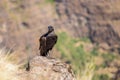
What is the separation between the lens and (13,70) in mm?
8336

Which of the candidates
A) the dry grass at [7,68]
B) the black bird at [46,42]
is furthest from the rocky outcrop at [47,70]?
the black bird at [46,42]

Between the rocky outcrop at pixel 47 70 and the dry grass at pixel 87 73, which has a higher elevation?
the rocky outcrop at pixel 47 70

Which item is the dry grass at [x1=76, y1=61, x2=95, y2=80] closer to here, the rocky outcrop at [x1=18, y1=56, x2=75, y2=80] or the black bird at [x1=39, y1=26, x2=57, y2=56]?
the rocky outcrop at [x1=18, y1=56, x2=75, y2=80]

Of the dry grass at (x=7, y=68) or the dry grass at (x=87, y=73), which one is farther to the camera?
the dry grass at (x=87, y=73)

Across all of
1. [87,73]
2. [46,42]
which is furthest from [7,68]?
[87,73]

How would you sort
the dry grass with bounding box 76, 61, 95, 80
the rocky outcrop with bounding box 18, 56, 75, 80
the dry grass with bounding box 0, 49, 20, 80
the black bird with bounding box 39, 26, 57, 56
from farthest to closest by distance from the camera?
the black bird with bounding box 39, 26, 57, 56 < the dry grass with bounding box 76, 61, 95, 80 < the rocky outcrop with bounding box 18, 56, 75, 80 < the dry grass with bounding box 0, 49, 20, 80

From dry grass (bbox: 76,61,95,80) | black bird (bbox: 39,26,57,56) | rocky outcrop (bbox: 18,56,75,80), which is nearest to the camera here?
rocky outcrop (bbox: 18,56,75,80)

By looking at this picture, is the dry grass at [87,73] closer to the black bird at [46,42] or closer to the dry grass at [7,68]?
the black bird at [46,42]

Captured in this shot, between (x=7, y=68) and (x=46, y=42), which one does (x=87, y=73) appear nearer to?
(x=46, y=42)

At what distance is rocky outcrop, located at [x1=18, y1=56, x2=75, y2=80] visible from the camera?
846 centimetres

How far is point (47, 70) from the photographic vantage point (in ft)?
28.9

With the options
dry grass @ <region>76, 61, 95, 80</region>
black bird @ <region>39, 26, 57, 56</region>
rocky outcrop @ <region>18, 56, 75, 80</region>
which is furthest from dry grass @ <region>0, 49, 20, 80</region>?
dry grass @ <region>76, 61, 95, 80</region>

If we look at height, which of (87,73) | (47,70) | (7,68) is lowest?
(87,73)

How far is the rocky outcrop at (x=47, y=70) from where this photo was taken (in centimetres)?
846
